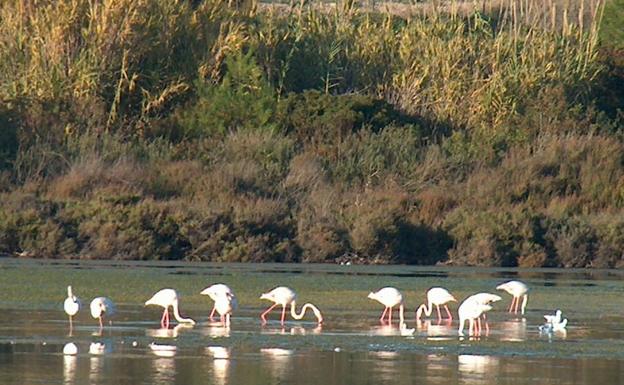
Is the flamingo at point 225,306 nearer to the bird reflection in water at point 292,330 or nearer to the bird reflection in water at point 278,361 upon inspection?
the bird reflection in water at point 292,330

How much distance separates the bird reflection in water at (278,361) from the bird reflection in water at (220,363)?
404 mm

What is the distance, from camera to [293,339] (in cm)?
1977

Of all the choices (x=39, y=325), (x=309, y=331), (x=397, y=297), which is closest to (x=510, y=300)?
(x=397, y=297)

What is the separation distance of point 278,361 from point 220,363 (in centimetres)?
62

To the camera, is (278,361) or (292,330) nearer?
(278,361)

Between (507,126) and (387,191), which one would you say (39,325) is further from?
(507,126)

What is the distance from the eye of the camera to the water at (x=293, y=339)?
53.6ft

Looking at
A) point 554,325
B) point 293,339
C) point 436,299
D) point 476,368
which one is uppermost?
point 436,299

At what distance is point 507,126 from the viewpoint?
140 feet

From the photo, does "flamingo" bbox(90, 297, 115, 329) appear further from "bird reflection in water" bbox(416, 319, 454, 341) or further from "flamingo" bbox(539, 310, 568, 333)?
"flamingo" bbox(539, 310, 568, 333)

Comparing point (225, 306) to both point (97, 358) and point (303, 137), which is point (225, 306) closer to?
point (97, 358)

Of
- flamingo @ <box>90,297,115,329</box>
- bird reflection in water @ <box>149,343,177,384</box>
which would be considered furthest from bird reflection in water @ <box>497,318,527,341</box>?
flamingo @ <box>90,297,115,329</box>

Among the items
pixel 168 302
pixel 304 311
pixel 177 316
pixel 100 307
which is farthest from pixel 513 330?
pixel 100 307

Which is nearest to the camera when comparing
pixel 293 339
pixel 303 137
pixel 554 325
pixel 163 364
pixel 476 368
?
pixel 163 364
